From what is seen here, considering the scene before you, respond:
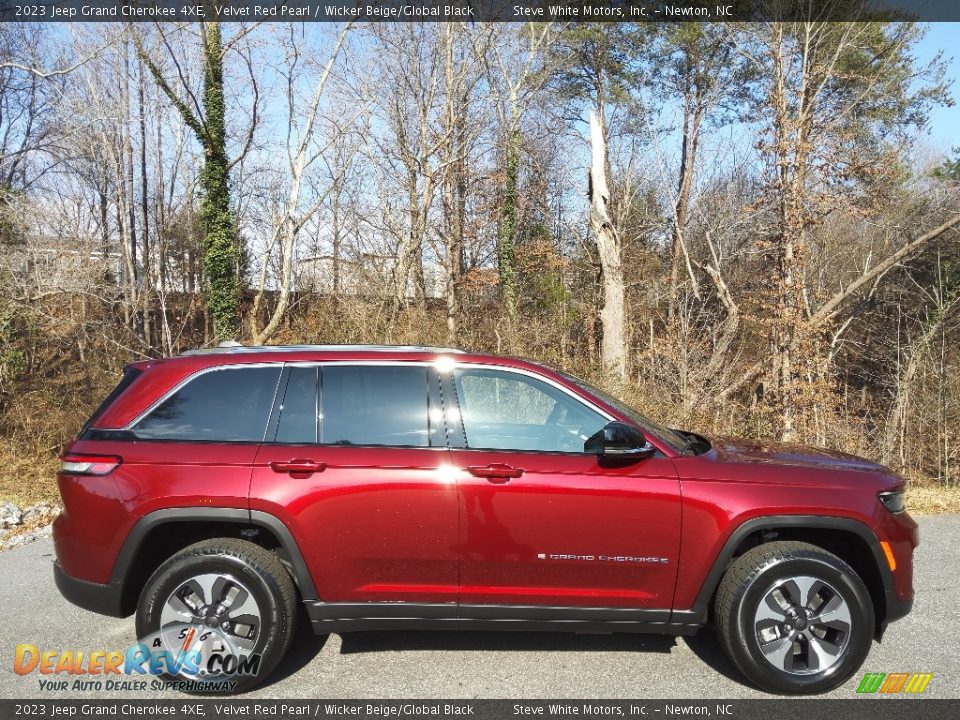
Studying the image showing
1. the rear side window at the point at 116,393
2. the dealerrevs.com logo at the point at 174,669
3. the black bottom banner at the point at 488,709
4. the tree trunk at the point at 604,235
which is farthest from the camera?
the tree trunk at the point at 604,235

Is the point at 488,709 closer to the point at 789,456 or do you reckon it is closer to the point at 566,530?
the point at 566,530

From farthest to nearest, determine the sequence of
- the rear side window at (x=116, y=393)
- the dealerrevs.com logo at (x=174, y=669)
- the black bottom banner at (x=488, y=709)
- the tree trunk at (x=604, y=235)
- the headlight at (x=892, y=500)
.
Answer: the tree trunk at (x=604, y=235) → the rear side window at (x=116, y=393) → the headlight at (x=892, y=500) → the dealerrevs.com logo at (x=174, y=669) → the black bottom banner at (x=488, y=709)

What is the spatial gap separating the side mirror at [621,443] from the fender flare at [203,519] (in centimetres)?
164

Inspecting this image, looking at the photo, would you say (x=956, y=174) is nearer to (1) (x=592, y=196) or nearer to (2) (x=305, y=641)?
(1) (x=592, y=196)

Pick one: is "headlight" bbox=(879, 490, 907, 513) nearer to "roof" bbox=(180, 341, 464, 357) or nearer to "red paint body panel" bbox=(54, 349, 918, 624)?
"red paint body panel" bbox=(54, 349, 918, 624)

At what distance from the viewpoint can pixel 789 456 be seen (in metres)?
3.85

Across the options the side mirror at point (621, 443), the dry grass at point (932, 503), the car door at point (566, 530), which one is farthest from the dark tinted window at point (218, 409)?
the dry grass at point (932, 503)

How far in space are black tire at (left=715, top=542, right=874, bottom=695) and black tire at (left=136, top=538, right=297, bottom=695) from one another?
2.29m

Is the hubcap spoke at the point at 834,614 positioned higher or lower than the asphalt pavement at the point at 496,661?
higher

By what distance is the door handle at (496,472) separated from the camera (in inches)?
135

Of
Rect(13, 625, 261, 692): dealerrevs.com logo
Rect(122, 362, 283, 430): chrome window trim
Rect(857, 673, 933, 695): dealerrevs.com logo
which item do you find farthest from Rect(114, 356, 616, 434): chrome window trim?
Rect(857, 673, 933, 695): dealerrevs.com logo

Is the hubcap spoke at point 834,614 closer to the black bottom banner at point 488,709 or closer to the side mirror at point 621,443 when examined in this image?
the black bottom banner at point 488,709

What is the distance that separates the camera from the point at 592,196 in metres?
17.7

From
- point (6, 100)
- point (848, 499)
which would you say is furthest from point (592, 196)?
point (6, 100)
